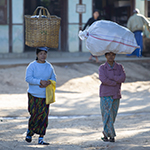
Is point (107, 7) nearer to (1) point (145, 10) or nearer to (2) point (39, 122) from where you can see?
(1) point (145, 10)

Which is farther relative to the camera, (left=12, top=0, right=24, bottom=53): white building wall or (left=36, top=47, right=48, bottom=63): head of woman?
(left=12, top=0, right=24, bottom=53): white building wall

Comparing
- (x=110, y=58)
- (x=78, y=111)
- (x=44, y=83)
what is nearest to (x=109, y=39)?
(x=110, y=58)

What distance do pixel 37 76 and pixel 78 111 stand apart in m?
3.01

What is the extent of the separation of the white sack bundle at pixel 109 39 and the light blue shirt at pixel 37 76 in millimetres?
850

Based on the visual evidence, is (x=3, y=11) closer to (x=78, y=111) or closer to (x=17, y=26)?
(x=17, y=26)

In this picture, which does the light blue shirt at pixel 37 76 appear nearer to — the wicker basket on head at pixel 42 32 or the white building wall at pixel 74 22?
the wicker basket on head at pixel 42 32

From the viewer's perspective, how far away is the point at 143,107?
7.84 metres

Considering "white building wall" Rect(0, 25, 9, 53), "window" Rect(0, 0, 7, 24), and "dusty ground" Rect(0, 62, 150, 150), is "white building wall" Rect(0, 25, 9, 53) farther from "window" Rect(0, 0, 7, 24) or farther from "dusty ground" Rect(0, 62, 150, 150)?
"dusty ground" Rect(0, 62, 150, 150)

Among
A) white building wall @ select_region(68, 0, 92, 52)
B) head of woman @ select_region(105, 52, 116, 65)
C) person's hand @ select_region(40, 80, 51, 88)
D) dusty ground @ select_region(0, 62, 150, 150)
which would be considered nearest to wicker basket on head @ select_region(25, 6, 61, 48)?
person's hand @ select_region(40, 80, 51, 88)

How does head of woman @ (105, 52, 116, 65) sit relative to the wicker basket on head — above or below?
below

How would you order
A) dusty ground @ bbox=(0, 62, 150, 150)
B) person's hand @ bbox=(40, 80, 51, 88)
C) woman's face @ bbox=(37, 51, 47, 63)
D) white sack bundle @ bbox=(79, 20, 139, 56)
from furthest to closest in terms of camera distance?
white sack bundle @ bbox=(79, 20, 139, 56)
dusty ground @ bbox=(0, 62, 150, 150)
woman's face @ bbox=(37, 51, 47, 63)
person's hand @ bbox=(40, 80, 51, 88)

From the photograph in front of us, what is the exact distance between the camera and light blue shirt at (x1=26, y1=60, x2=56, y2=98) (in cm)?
470

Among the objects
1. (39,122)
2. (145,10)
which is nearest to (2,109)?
(39,122)

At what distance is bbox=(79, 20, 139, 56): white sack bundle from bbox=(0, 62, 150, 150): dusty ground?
1398mm
